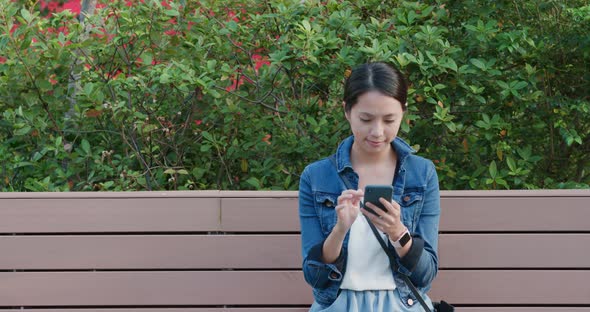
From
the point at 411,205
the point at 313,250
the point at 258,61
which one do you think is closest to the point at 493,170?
the point at 411,205

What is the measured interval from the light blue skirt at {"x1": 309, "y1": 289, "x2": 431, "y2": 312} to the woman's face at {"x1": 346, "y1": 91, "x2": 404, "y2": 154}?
508 mm

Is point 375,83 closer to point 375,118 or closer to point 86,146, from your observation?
point 375,118

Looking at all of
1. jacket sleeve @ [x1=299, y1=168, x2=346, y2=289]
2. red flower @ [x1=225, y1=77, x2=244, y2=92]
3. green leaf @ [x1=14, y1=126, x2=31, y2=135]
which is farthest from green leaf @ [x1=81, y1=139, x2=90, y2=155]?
jacket sleeve @ [x1=299, y1=168, x2=346, y2=289]

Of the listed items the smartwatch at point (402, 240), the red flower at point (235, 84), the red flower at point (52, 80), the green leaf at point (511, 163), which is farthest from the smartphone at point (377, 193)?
the red flower at point (52, 80)

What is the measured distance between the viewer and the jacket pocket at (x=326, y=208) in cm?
362

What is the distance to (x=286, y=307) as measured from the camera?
404 cm

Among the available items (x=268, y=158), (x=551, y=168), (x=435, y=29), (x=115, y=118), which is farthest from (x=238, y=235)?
(x=551, y=168)

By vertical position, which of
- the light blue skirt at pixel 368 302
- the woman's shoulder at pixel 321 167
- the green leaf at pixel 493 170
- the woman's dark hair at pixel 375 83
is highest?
the woman's dark hair at pixel 375 83

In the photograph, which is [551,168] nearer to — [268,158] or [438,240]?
[438,240]

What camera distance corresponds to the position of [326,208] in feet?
11.9

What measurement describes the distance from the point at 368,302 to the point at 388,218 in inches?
15.2

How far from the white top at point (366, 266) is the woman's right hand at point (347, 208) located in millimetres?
231

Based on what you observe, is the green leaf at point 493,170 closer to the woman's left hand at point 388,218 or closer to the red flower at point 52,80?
the woman's left hand at point 388,218

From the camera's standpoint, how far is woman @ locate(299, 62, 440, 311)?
3455 millimetres
